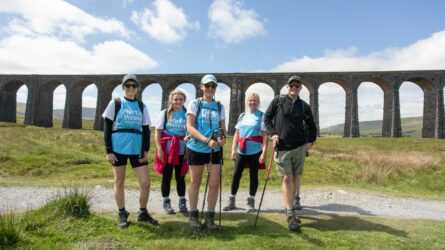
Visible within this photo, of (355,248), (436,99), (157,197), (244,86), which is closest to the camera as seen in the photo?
(355,248)

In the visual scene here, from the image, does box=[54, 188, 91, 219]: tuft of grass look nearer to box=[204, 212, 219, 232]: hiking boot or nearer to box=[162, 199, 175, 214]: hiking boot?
box=[162, 199, 175, 214]: hiking boot

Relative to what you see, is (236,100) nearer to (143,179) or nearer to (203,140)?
(143,179)

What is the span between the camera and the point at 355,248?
423 cm

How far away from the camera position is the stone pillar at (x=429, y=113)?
3631 centimetres

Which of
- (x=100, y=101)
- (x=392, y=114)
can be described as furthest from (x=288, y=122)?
(x=100, y=101)

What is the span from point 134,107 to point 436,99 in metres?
39.4

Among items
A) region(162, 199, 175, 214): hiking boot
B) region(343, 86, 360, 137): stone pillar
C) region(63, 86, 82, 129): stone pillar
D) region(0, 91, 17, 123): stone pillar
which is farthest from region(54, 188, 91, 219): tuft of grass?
region(0, 91, 17, 123): stone pillar

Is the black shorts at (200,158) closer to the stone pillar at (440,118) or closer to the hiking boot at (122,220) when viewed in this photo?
the hiking boot at (122,220)

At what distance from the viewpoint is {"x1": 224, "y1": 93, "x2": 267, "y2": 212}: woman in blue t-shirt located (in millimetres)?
6453

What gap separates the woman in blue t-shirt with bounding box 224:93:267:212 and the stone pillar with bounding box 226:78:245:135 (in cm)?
3330

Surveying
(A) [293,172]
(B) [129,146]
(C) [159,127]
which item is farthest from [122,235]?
(A) [293,172]

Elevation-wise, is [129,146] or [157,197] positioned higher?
[129,146]

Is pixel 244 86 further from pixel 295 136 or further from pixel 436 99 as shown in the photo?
pixel 295 136

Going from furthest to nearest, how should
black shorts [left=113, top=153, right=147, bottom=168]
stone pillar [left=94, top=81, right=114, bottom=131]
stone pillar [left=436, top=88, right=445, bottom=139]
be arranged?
stone pillar [left=94, top=81, right=114, bottom=131] < stone pillar [left=436, top=88, right=445, bottom=139] < black shorts [left=113, top=153, right=147, bottom=168]
